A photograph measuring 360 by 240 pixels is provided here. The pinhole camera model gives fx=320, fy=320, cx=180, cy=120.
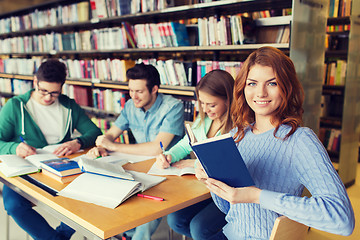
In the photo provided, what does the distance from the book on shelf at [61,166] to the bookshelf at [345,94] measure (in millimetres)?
2852

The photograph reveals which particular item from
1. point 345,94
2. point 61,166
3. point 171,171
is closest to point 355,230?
point 345,94

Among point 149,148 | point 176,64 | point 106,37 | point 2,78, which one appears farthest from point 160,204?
point 2,78

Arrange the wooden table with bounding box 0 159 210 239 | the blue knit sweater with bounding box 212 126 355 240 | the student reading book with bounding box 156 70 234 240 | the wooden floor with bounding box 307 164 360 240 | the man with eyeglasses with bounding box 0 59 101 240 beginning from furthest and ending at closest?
the wooden floor with bounding box 307 164 360 240, the man with eyeglasses with bounding box 0 59 101 240, the student reading book with bounding box 156 70 234 240, the wooden table with bounding box 0 159 210 239, the blue knit sweater with bounding box 212 126 355 240

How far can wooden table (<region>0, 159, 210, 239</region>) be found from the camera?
1068 millimetres

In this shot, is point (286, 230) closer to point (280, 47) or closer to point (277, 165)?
point (277, 165)

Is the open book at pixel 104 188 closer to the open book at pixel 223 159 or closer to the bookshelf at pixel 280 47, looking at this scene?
the open book at pixel 223 159

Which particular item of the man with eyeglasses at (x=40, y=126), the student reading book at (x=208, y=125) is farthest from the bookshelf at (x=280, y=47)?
the man with eyeglasses at (x=40, y=126)

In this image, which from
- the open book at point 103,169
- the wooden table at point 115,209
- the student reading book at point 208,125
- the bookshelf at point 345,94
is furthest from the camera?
the bookshelf at point 345,94

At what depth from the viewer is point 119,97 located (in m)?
3.99

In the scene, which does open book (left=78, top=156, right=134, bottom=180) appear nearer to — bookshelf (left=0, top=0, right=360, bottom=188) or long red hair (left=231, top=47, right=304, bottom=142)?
long red hair (left=231, top=47, right=304, bottom=142)

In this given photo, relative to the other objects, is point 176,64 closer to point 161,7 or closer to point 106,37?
point 161,7

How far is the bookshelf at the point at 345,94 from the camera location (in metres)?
3.27

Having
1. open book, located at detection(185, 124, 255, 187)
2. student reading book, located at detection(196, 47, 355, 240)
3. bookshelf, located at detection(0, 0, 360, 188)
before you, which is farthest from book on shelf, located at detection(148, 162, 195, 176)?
bookshelf, located at detection(0, 0, 360, 188)

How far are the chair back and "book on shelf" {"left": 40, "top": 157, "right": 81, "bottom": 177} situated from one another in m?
0.99
